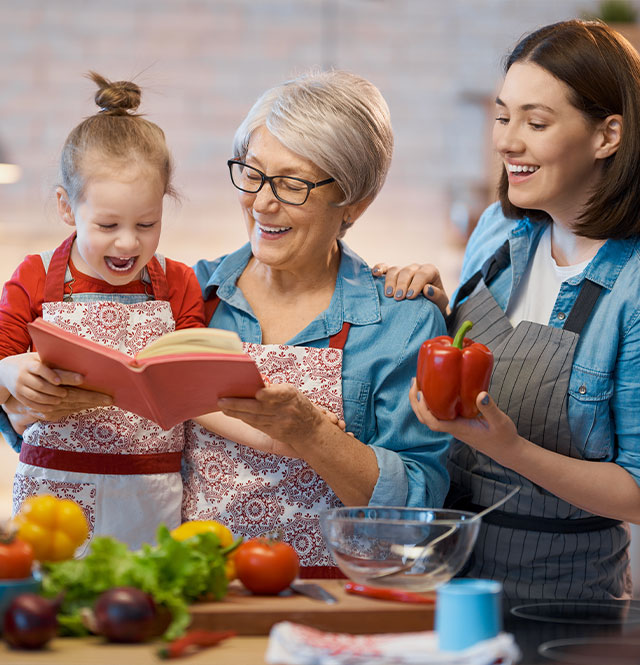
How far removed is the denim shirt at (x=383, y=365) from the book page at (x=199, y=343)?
1.63 ft

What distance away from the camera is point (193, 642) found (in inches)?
46.3

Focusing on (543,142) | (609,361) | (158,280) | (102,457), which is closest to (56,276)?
(158,280)

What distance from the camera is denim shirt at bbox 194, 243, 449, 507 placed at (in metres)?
1.89

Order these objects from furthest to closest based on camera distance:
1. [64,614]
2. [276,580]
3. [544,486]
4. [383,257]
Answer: [383,257] < [544,486] < [276,580] < [64,614]

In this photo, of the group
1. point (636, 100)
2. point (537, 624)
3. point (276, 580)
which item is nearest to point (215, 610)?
point (276, 580)

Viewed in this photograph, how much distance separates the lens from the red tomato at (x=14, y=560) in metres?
1.20

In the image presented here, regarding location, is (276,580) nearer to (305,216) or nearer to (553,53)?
(305,216)

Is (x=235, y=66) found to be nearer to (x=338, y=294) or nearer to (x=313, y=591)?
(x=338, y=294)

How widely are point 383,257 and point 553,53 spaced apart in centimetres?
308

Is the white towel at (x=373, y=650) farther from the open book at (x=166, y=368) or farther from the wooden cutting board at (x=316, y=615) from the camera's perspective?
the open book at (x=166, y=368)

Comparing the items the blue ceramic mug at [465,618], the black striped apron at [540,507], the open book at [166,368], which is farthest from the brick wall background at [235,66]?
the blue ceramic mug at [465,618]

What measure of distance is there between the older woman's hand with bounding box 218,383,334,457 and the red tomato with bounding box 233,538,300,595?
1.01ft

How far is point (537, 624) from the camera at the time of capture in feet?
4.45

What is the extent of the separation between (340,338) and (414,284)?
0.21 m
